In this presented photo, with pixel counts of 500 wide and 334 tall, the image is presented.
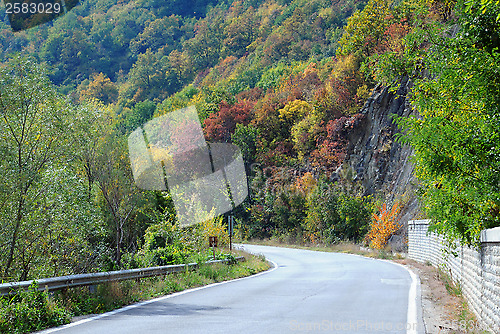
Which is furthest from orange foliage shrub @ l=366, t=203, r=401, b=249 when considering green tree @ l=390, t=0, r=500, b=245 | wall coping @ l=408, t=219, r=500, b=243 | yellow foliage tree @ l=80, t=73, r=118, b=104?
yellow foliage tree @ l=80, t=73, r=118, b=104

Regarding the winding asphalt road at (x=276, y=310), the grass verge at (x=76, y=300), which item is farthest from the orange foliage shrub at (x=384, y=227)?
the grass verge at (x=76, y=300)

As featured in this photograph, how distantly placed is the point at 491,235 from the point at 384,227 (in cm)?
2529

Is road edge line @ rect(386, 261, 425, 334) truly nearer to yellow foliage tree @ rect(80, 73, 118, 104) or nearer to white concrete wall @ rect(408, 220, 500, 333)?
white concrete wall @ rect(408, 220, 500, 333)

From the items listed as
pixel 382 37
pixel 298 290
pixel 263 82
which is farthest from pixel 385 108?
pixel 263 82

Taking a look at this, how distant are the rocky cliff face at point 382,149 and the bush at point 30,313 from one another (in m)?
27.5

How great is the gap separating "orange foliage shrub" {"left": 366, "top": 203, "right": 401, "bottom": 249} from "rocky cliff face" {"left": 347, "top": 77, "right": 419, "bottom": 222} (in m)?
1.12

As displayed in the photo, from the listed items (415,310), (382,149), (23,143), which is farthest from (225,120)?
(415,310)

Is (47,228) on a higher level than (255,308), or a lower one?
higher

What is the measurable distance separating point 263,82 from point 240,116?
1670 cm

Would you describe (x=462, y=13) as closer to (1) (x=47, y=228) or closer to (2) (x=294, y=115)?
(1) (x=47, y=228)

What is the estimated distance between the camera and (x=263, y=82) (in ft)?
236

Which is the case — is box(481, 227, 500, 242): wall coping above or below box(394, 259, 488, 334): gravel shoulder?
above

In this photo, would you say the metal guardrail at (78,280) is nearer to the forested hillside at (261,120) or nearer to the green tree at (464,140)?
the forested hillside at (261,120)

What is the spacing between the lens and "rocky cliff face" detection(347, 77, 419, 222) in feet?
116
